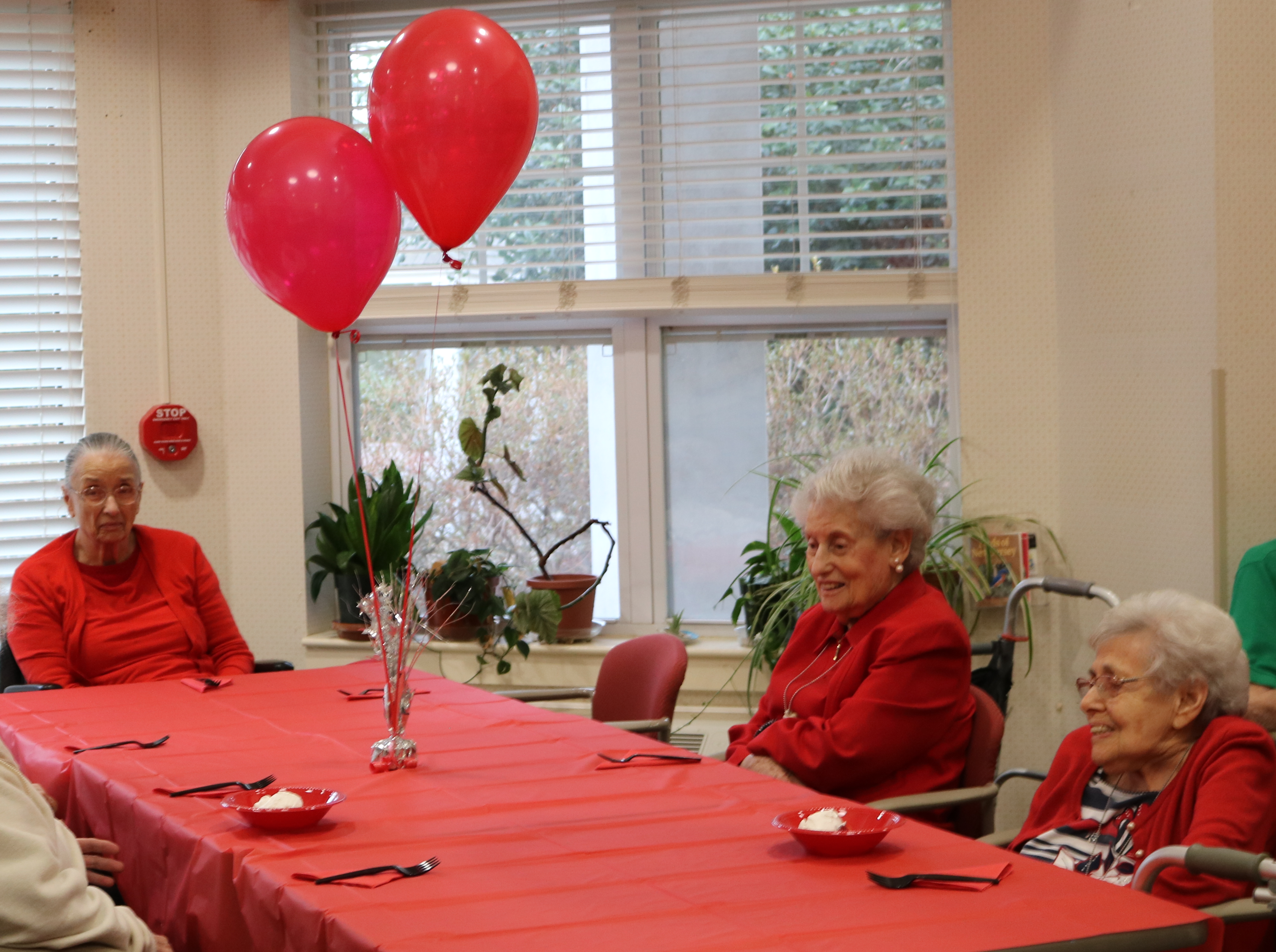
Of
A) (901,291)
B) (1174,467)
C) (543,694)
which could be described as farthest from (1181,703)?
(901,291)

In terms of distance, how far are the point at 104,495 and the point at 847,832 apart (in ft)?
8.79

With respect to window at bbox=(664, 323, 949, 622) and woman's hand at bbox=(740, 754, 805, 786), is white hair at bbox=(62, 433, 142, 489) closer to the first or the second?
window at bbox=(664, 323, 949, 622)

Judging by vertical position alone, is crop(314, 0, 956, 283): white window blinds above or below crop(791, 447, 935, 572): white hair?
above

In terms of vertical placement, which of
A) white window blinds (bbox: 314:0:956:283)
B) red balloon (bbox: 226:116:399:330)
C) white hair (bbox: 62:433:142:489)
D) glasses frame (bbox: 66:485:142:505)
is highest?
white window blinds (bbox: 314:0:956:283)

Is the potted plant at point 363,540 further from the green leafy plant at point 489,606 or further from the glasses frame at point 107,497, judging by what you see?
the glasses frame at point 107,497

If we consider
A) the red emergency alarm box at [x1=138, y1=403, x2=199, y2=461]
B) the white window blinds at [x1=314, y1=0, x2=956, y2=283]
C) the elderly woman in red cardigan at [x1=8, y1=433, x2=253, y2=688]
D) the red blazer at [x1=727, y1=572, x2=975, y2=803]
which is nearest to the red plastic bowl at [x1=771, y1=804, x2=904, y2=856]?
the red blazer at [x1=727, y1=572, x2=975, y2=803]

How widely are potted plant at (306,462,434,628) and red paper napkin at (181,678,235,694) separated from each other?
1.05 m

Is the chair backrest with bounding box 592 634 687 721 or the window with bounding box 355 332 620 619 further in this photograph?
the window with bounding box 355 332 620 619

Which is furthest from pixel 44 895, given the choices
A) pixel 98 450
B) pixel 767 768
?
pixel 98 450

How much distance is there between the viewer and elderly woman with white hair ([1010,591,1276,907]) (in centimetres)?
189

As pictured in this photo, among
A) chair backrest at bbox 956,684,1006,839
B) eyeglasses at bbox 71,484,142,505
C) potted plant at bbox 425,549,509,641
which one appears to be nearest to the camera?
chair backrest at bbox 956,684,1006,839

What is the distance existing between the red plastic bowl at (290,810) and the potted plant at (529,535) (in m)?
2.25

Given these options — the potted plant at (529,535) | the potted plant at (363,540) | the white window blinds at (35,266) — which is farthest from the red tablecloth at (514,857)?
the white window blinds at (35,266)

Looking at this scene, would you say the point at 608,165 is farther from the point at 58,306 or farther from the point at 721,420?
the point at 58,306
